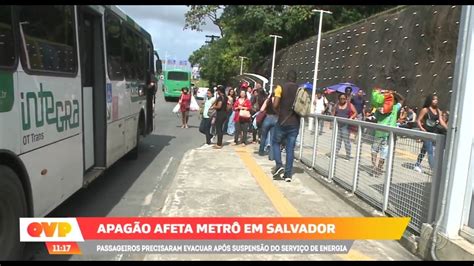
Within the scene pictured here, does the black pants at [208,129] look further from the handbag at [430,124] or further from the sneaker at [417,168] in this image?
the sneaker at [417,168]

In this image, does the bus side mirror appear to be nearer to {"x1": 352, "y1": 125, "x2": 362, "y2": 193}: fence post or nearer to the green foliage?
{"x1": 352, "y1": 125, "x2": 362, "y2": 193}: fence post

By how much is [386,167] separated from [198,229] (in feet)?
8.48

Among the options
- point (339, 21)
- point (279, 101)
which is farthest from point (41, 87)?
point (339, 21)

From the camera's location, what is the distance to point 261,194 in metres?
7.04

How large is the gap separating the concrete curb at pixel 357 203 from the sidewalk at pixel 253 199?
59 millimetres

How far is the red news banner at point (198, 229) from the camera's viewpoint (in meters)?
4.29

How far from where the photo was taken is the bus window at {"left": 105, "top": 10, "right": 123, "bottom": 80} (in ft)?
23.2

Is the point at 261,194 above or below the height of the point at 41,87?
below

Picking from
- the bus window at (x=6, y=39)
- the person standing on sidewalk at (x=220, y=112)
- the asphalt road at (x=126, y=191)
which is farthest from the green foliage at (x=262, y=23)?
the bus window at (x=6, y=39)

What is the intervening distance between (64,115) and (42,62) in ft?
2.40

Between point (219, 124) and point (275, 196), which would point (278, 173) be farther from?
point (219, 124)

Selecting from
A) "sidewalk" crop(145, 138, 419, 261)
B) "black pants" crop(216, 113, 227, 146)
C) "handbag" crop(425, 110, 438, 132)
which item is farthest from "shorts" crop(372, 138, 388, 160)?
"black pants" crop(216, 113, 227, 146)
